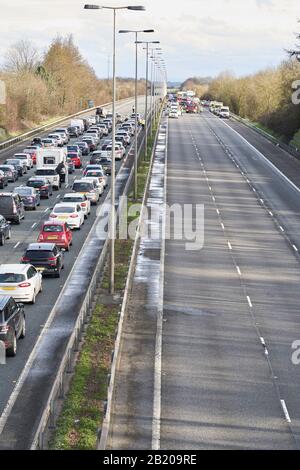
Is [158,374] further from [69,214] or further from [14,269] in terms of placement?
[69,214]

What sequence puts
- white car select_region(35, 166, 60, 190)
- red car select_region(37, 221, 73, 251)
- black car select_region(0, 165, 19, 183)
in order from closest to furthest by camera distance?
red car select_region(37, 221, 73, 251) < white car select_region(35, 166, 60, 190) < black car select_region(0, 165, 19, 183)

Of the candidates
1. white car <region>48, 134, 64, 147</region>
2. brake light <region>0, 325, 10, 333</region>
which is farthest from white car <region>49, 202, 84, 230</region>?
white car <region>48, 134, 64, 147</region>

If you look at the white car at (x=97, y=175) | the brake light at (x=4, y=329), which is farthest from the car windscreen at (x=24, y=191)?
the brake light at (x=4, y=329)

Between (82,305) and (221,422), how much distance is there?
9396 mm

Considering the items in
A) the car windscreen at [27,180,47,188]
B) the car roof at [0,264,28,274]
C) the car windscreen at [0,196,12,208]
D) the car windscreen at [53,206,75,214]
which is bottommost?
the car windscreen at [27,180,47,188]

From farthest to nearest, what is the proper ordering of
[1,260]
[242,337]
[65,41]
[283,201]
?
[65,41], [283,201], [1,260], [242,337]

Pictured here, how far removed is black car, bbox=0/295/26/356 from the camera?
1003 inches

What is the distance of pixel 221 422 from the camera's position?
70.7 feet

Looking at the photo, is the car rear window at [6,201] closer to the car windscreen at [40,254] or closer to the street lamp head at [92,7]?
the car windscreen at [40,254]

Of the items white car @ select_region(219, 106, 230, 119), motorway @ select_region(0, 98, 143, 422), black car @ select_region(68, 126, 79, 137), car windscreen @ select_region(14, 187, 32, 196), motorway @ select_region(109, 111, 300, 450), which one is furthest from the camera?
white car @ select_region(219, 106, 230, 119)

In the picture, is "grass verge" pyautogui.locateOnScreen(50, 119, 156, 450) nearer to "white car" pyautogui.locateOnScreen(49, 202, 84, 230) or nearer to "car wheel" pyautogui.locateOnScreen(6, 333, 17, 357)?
"car wheel" pyautogui.locateOnScreen(6, 333, 17, 357)

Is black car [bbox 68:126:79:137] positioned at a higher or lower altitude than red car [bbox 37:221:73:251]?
lower
